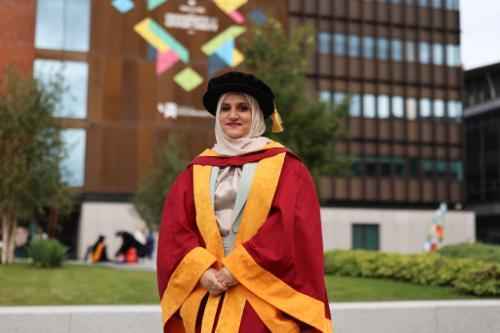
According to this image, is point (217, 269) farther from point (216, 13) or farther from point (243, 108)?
point (216, 13)

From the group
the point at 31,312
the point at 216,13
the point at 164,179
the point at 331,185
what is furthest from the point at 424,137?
the point at 31,312

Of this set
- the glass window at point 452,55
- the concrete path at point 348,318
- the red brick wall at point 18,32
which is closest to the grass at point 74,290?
the concrete path at point 348,318

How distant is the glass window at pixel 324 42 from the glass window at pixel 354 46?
67.7 inches

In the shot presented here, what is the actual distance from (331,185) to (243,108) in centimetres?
4150

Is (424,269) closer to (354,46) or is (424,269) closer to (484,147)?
(354,46)

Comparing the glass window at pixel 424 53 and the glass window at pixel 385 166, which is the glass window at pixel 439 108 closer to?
the glass window at pixel 424 53

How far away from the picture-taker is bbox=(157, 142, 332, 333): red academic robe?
3496 millimetres

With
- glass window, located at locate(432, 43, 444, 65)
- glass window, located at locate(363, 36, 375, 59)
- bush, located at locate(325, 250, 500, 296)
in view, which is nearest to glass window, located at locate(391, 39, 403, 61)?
glass window, located at locate(363, 36, 375, 59)

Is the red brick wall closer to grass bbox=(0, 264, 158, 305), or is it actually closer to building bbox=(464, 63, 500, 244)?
grass bbox=(0, 264, 158, 305)

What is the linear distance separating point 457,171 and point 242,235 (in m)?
47.2

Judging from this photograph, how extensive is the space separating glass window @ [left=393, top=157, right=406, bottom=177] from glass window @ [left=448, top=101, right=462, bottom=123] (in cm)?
547

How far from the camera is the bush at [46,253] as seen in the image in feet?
51.9

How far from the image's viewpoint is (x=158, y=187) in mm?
33375

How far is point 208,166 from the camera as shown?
385 cm
